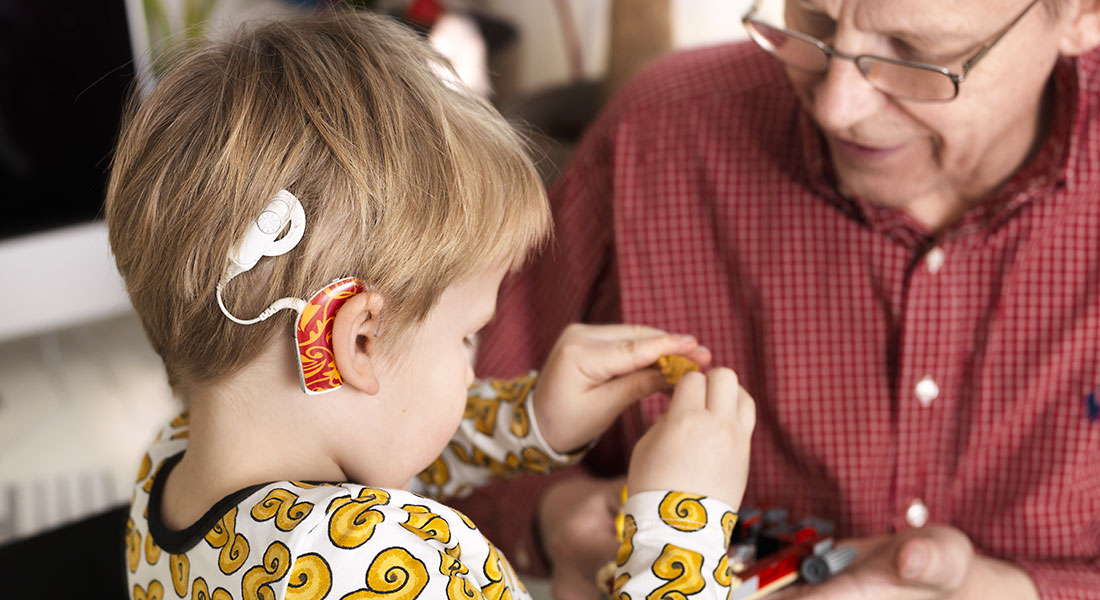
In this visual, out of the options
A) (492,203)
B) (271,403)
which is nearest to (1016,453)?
(492,203)

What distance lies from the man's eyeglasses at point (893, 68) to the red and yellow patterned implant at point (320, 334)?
55 centimetres

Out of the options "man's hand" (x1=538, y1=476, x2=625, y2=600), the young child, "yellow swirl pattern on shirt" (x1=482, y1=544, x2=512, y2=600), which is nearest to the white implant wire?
the young child

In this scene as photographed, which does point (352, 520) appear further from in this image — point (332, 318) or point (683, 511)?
point (683, 511)

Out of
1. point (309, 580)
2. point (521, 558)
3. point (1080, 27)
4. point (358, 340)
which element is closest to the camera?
point (309, 580)

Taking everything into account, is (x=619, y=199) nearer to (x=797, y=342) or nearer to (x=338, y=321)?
(x=797, y=342)

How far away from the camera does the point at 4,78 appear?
1.70 m

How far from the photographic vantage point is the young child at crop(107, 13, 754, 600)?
728mm

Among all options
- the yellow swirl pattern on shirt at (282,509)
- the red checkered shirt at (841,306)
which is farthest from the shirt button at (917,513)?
the yellow swirl pattern on shirt at (282,509)

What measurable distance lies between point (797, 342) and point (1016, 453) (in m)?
0.26

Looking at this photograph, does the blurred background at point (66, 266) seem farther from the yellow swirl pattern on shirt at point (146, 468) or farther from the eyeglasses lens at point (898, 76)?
the yellow swirl pattern on shirt at point (146, 468)

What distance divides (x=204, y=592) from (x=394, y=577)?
6.3 inches

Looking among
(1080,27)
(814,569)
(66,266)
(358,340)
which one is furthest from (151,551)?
(66,266)

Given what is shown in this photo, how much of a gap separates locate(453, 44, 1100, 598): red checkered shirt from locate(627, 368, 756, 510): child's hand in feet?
1.12

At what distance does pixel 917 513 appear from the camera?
1186mm
